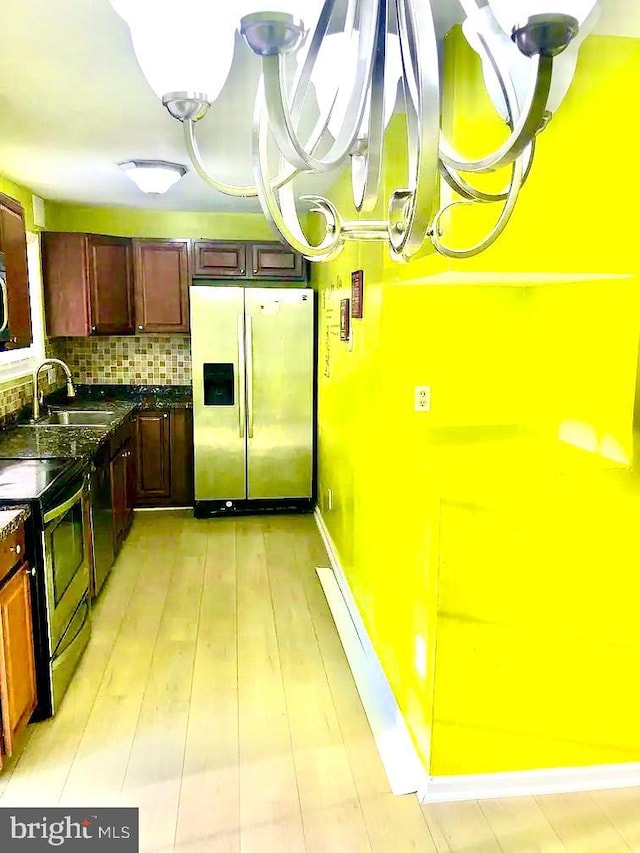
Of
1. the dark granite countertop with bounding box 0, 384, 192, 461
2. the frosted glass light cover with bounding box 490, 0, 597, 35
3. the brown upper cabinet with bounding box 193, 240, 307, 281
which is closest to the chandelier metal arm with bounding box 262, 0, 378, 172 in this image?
the frosted glass light cover with bounding box 490, 0, 597, 35

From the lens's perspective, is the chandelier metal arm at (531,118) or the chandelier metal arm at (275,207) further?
the chandelier metal arm at (275,207)

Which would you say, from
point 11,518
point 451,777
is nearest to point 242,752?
point 451,777

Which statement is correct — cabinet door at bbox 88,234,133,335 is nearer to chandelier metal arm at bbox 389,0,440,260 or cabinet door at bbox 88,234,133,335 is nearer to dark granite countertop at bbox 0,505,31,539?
dark granite countertop at bbox 0,505,31,539

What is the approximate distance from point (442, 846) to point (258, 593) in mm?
1926

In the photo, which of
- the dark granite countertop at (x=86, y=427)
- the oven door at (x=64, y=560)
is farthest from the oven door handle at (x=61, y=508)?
the dark granite countertop at (x=86, y=427)

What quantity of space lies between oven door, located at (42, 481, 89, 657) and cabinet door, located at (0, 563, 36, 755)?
12cm

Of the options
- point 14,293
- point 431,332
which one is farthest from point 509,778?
point 14,293

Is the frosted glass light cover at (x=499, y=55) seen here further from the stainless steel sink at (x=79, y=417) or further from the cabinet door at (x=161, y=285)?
the cabinet door at (x=161, y=285)

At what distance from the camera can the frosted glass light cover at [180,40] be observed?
0.94 metres

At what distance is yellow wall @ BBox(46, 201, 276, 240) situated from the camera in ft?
16.8

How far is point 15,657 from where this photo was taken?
7.54 ft

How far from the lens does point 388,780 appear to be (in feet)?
7.41

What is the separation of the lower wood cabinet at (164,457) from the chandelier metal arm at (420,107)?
4205 millimetres

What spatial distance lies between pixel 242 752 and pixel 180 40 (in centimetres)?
226
